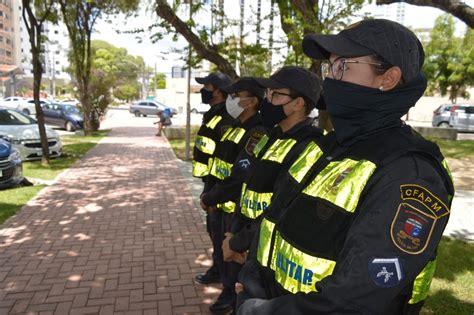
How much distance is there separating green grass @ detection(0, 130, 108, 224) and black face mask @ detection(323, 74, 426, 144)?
589 cm

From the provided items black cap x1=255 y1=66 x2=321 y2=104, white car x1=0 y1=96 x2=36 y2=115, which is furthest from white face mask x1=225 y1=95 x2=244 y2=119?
white car x1=0 y1=96 x2=36 y2=115

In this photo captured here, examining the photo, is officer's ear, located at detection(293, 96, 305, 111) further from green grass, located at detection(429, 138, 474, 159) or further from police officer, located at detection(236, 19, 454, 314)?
green grass, located at detection(429, 138, 474, 159)

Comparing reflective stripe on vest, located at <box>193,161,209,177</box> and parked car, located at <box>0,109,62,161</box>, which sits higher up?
reflective stripe on vest, located at <box>193,161,209,177</box>

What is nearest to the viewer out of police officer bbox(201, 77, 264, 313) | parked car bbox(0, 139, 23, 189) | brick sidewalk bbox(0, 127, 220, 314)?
police officer bbox(201, 77, 264, 313)

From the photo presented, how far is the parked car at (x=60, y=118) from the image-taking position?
20.5 meters

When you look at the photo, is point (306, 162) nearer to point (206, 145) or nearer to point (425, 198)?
point (425, 198)

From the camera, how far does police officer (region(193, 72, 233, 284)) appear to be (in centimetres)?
380

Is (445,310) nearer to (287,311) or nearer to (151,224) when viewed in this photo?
(287,311)

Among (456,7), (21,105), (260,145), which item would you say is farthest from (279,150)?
(21,105)

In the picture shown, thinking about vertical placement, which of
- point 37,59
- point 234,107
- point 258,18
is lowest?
point 234,107

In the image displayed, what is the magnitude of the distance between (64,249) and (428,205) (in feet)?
15.3

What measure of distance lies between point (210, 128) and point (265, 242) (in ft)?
7.29

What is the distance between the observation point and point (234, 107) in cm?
343

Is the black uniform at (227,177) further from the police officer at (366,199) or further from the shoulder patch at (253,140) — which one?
the police officer at (366,199)
